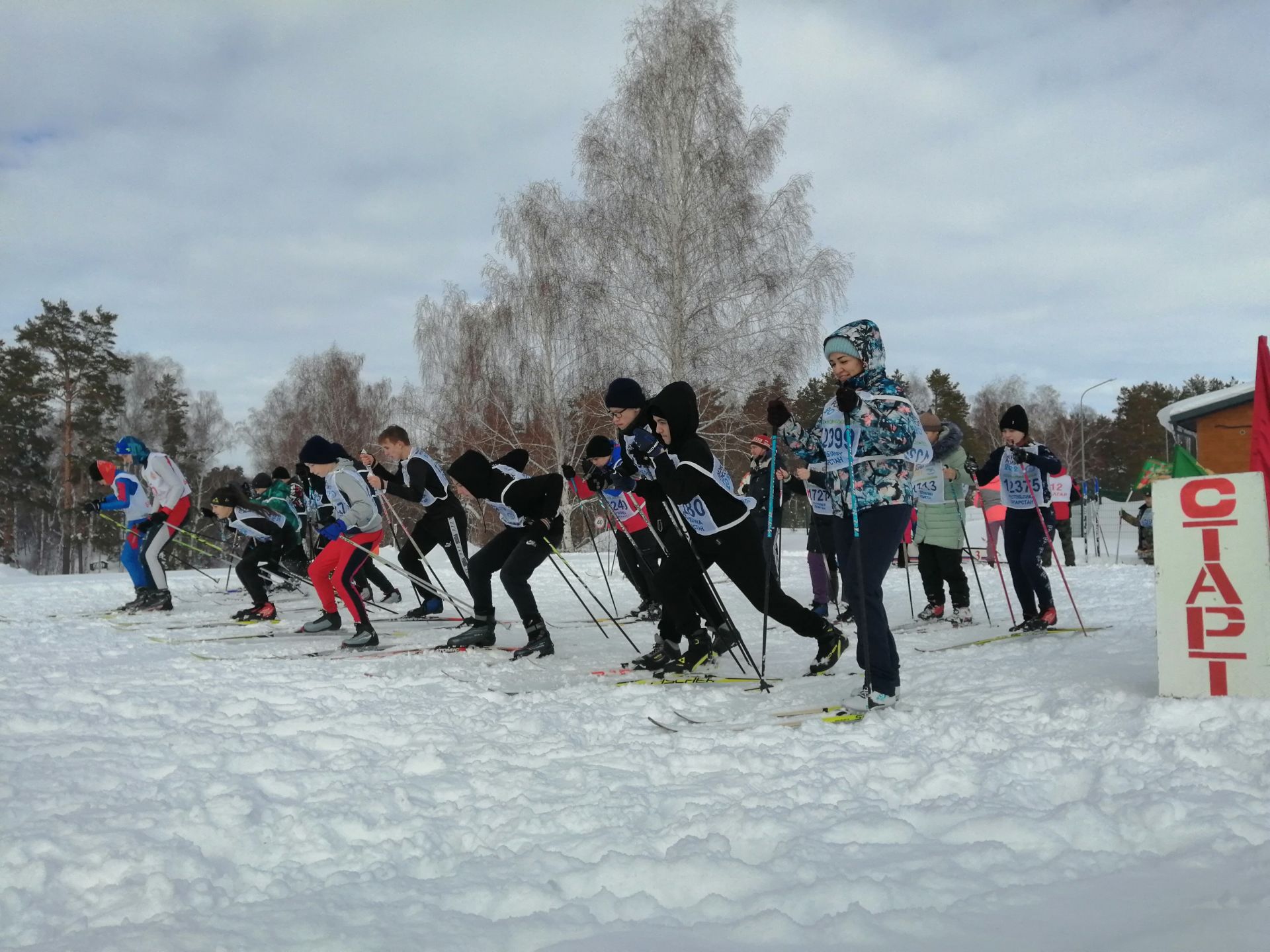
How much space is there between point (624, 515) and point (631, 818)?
5027 mm

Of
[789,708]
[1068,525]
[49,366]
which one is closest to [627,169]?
[1068,525]

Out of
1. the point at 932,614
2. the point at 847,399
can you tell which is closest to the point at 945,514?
the point at 932,614

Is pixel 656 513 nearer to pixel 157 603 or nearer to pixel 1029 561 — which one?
pixel 1029 561

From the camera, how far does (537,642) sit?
253 inches

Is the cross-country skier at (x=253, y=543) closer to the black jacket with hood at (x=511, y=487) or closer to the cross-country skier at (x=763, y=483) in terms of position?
the black jacket with hood at (x=511, y=487)

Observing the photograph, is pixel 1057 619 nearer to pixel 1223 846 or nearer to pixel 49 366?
pixel 1223 846

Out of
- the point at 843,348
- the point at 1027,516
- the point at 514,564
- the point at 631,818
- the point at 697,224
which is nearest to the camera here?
the point at 631,818

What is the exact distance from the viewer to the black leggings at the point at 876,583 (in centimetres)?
416

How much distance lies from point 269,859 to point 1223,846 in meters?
2.53

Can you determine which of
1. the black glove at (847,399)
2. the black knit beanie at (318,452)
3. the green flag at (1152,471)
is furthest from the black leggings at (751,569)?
the green flag at (1152,471)

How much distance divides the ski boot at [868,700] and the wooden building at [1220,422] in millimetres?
18068

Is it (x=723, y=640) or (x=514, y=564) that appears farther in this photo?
(x=514, y=564)

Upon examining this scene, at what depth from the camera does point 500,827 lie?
2.72 m

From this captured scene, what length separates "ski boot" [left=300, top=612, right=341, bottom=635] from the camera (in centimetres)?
779
